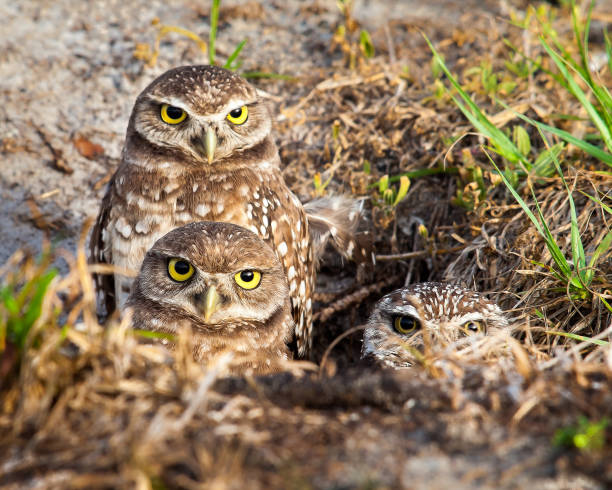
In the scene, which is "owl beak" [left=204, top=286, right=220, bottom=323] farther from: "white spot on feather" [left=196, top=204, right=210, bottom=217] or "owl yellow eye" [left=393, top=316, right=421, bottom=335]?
"owl yellow eye" [left=393, top=316, right=421, bottom=335]

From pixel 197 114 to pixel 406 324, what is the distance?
158cm

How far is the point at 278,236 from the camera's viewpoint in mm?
3877

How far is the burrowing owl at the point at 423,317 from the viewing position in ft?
11.5

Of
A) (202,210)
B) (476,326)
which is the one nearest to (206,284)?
(202,210)

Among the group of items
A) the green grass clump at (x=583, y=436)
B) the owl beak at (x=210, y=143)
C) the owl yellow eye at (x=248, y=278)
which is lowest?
the green grass clump at (x=583, y=436)

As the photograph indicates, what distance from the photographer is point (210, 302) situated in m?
3.08

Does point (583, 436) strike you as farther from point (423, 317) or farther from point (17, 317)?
point (423, 317)

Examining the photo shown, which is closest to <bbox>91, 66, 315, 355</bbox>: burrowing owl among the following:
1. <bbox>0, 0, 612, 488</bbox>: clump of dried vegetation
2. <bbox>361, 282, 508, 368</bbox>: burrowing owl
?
<bbox>361, 282, 508, 368</bbox>: burrowing owl

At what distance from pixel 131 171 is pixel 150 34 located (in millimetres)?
2252

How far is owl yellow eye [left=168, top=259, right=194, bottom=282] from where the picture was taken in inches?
127

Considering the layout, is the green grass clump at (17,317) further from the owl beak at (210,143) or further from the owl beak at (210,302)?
the owl beak at (210,143)

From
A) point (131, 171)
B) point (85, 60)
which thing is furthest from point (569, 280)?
point (85, 60)

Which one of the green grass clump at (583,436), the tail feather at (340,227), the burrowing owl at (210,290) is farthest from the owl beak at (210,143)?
the green grass clump at (583,436)

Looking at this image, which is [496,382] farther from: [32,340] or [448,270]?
[448,270]
